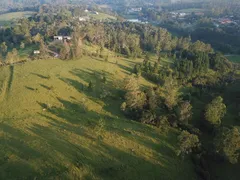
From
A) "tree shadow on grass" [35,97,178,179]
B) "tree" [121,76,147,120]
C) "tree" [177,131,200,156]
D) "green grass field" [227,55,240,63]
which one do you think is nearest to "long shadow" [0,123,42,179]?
"tree shadow on grass" [35,97,178,179]

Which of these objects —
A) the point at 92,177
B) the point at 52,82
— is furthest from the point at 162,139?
the point at 52,82

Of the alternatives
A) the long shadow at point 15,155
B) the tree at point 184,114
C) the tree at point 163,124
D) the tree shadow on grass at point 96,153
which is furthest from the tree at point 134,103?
the long shadow at point 15,155

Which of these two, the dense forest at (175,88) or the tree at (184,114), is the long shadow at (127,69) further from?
the tree at (184,114)

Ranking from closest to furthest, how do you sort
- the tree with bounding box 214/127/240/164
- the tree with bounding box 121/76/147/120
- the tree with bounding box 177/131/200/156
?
the tree with bounding box 214/127/240/164, the tree with bounding box 177/131/200/156, the tree with bounding box 121/76/147/120

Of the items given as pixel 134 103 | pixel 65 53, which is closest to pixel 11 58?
pixel 65 53

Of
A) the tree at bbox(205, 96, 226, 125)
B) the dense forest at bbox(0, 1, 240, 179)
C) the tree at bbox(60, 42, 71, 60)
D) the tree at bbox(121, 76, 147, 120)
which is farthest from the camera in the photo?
the tree at bbox(60, 42, 71, 60)

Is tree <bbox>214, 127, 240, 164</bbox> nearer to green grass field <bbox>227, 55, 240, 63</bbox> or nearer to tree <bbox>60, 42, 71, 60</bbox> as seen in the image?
Result: tree <bbox>60, 42, 71, 60</bbox>

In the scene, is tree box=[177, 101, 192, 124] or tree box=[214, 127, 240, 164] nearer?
tree box=[214, 127, 240, 164]
